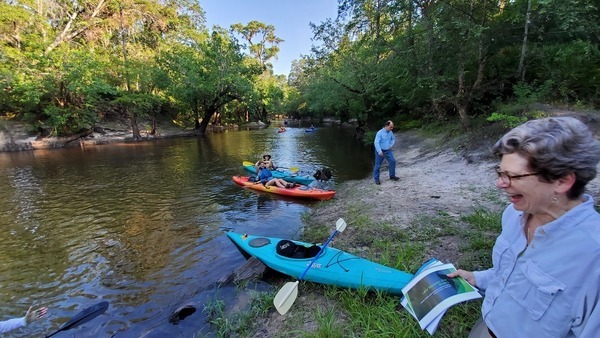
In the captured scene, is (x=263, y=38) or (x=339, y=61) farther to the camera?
(x=263, y=38)

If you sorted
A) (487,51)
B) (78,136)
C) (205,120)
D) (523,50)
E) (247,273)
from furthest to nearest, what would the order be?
(205,120) < (78,136) < (487,51) < (523,50) < (247,273)

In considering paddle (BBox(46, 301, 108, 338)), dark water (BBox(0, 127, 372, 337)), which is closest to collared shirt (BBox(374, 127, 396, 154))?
dark water (BBox(0, 127, 372, 337))

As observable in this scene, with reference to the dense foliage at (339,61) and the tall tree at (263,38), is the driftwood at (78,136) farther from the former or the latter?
the tall tree at (263,38)

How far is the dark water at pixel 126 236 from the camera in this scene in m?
4.11

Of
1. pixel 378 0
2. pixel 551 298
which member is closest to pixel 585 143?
pixel 551 298

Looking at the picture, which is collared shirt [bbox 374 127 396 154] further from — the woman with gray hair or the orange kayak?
the woman with gray hair

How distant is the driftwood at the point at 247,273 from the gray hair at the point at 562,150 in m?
3.89

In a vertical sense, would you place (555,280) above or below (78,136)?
below

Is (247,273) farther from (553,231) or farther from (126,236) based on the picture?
(553,231)

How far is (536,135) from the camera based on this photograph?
118 cm

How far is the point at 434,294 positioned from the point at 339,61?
66.5ft

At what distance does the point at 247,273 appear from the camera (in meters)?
4.46

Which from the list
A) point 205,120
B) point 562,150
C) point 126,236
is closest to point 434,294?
point 562,150

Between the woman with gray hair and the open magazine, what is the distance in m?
1.16
